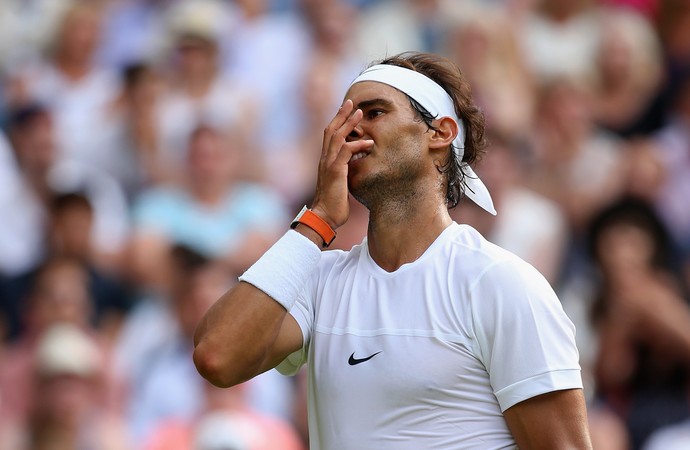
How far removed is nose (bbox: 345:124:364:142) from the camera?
3.41 metres

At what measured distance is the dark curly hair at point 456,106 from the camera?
11.8ft

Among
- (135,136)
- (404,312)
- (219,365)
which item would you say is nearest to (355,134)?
(404,312)

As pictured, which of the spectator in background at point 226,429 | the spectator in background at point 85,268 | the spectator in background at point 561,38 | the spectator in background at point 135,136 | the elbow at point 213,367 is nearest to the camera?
Result: the elbow at point 213,367

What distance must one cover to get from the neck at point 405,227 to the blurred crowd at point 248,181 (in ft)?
11.0

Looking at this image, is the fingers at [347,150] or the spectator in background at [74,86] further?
the spectator in background at [74,86]

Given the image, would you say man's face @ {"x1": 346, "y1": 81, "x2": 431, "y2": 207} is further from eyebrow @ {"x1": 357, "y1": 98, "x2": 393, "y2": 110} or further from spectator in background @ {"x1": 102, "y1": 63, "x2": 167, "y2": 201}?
spectator in background @ {"x1": 102, "y1": 63, "x2": 167, "y2": 201}

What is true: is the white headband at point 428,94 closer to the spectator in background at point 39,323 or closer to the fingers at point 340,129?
the fingers at point 340,129

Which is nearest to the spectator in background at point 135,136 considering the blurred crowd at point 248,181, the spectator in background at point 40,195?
the blurred crowd at point 248,181

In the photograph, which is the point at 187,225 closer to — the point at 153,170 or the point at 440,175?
the point at 153,170

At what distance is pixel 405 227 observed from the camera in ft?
11.2

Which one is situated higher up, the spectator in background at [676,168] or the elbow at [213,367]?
the elbow at [213,367]

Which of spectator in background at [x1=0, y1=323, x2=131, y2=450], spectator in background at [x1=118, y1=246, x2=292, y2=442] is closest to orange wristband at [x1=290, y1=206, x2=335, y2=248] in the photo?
spectator in background at [x1=118, y1=246, x2=292, y2=442]

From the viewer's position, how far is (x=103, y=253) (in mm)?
7523

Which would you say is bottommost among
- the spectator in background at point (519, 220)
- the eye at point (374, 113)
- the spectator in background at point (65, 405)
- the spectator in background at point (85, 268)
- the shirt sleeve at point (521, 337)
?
the spectator in background at point (65, 405)
